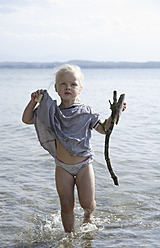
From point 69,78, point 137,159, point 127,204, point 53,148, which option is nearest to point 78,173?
point 53,148

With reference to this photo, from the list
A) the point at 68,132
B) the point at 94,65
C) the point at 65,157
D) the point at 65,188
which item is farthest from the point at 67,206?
the point at 94,65

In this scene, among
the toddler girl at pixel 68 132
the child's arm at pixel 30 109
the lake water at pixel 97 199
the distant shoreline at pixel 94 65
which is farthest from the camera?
the distant shoreline at pixel 94 65

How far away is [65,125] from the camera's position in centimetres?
387

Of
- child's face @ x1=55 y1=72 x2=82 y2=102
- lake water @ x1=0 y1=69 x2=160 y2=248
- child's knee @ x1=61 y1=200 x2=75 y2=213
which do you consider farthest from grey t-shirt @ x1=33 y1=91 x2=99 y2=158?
child's knee @ x1=61 y1=200 x2=75 y2=213

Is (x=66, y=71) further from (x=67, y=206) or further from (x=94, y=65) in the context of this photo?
(x=94, y=65)

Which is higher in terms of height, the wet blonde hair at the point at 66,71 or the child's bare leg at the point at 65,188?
the wet blonde hair at the point at 66,71

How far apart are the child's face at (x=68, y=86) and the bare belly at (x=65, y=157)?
1.74 ft

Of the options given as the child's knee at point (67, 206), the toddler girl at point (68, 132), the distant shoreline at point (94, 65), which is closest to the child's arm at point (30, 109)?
the toddler girl at point (68, 132)

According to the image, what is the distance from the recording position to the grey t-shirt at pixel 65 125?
3805 mm

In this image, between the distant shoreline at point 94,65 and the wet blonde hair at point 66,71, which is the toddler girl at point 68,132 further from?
the distant shoreline at point 94,65

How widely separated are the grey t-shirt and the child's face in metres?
0.12

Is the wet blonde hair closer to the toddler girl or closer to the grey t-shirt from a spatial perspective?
the toddler girl

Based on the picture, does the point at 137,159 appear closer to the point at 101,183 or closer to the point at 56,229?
the point at 101,183

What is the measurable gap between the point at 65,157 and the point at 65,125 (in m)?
0.35
